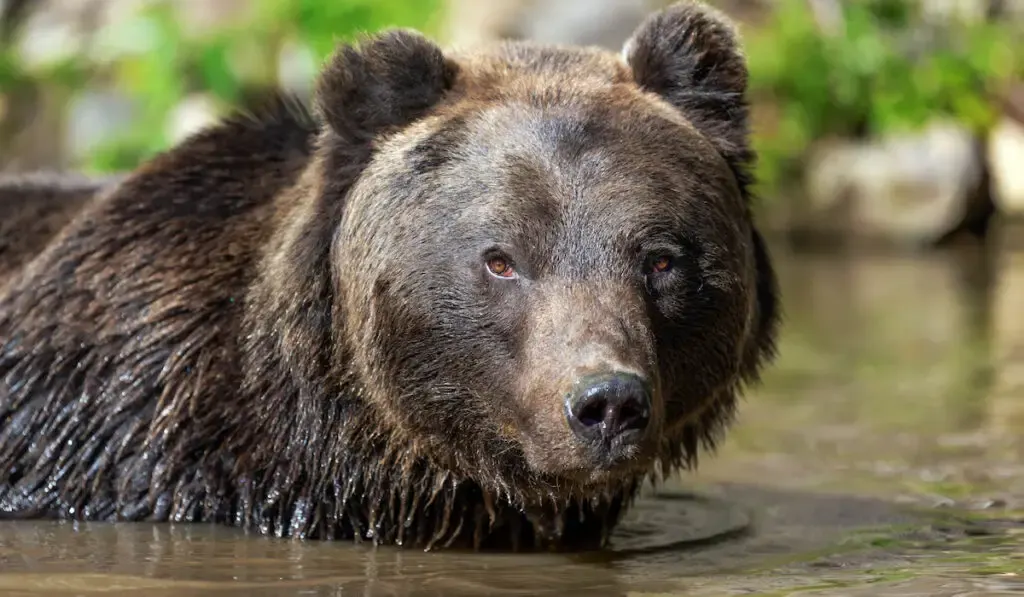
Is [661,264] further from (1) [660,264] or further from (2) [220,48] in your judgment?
(2) [220,48]

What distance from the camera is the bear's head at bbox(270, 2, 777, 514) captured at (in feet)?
15.6

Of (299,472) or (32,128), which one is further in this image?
(32,128)

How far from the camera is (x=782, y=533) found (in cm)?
584

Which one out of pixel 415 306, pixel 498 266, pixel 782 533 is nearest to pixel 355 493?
pixel 415 306

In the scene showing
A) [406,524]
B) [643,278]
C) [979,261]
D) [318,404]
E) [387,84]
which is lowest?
[406,524]

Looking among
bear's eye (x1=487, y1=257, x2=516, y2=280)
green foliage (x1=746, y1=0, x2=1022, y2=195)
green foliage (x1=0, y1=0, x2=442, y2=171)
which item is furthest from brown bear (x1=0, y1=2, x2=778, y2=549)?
Result: green foliage (x1=746, y1=0, x2=1022, y2=195)

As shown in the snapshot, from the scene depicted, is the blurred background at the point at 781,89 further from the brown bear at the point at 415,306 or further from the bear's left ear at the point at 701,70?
the bear's left ear at the point at 701,70

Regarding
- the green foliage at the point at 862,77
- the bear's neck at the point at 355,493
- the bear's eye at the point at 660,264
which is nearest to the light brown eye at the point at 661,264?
the bear's eye at the point at 660,264

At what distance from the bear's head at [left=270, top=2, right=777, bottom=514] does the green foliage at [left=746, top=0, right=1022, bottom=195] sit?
46.1 ft

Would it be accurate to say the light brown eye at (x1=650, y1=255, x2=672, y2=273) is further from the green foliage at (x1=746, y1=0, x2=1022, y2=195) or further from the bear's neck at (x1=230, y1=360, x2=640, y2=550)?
the green foliage at (x1=746, y1=0, x2=1022, y2=195)

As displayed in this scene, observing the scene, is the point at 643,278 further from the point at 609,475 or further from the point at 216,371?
the point at 216,371

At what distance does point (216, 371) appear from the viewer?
568cm

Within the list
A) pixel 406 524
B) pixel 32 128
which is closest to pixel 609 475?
pixel 406 524

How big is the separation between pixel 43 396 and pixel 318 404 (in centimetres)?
113
